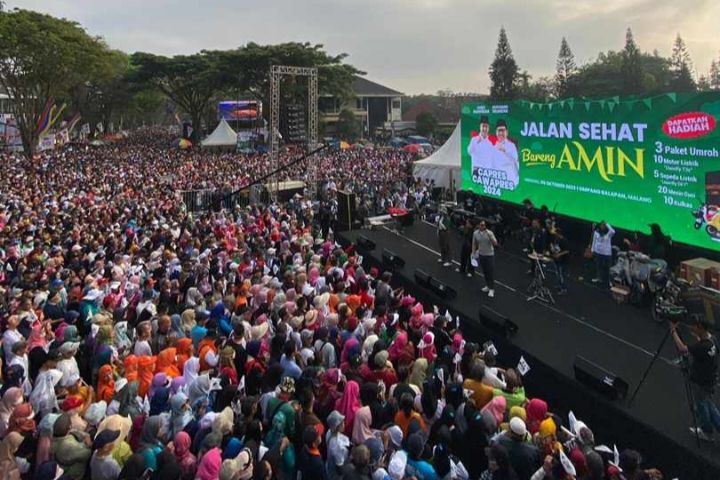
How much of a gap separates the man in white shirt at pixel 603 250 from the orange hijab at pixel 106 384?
8.42m

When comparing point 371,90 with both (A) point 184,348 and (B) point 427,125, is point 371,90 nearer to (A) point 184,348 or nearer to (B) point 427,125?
(B) point 427,125

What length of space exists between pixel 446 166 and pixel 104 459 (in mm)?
18378

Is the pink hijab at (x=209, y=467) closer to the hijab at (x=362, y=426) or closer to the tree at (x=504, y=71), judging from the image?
Result: the hijab at (x=362, y=426)

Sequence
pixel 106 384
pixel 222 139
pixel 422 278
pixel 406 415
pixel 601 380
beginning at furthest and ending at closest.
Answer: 1. pixel 222 139
2. pixel 422 278
3. pixel 601 380
4. pixel 106 384
5. pixel 406 415

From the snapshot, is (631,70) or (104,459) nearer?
(104,459)

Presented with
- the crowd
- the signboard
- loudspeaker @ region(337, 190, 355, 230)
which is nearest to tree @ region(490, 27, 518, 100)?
the signboard

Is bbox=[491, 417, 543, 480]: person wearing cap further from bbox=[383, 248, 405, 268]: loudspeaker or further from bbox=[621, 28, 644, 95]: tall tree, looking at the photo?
bbox=[621, 28, 644, 95]: tall tree

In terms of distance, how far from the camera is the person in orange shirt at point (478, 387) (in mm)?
4891

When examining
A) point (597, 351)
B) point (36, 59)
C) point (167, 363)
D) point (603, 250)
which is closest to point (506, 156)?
point (603, 250)

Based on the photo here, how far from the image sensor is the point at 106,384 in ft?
16.6

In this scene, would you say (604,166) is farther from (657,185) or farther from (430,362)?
(430,362)

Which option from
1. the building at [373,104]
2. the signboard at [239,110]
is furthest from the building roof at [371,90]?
the signboard at [239,110]

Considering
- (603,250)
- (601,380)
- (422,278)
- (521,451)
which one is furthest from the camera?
(422,278)

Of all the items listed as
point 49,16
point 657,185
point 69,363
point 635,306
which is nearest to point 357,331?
point 69,363
